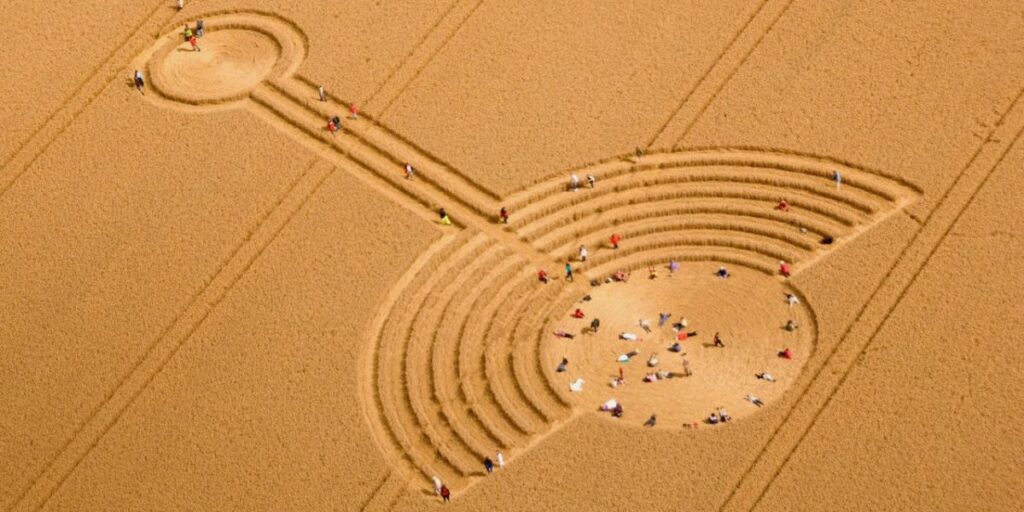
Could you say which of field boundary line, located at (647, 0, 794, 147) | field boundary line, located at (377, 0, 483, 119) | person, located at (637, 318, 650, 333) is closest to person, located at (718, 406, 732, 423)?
person, located at (637, 318, 650, 333)

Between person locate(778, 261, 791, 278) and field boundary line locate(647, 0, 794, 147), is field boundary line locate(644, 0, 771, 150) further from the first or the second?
person locate(778, 261, 791, 278)

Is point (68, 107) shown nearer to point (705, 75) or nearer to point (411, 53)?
point (411, 53)

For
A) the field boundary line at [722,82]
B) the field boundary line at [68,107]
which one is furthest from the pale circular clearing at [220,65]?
the field boundary line at [722,82]

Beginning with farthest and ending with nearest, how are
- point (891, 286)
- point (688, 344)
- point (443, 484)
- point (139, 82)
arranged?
point (139, 82)
point (891, 286)
point (688, 344)
point (443, 484)

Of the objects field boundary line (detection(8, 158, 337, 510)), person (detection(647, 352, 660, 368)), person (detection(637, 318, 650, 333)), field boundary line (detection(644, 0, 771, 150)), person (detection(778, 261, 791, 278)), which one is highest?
field boundary line (detection(644, 0, 771, 150))

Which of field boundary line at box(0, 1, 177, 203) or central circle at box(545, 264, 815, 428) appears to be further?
field boundary line at box(0, 1, 177, 203)

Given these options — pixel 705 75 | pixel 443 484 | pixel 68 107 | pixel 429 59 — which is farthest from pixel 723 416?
pixel 68 107

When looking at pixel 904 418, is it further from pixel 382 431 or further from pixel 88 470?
pixel 88 470
